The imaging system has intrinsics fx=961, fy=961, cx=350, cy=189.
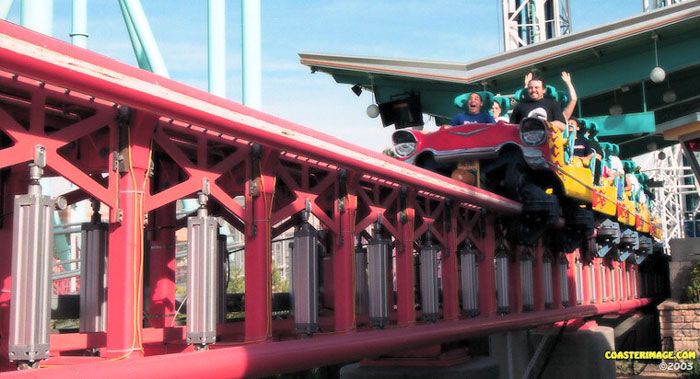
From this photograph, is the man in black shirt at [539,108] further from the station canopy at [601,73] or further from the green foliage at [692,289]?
the green foliage at [692,289]

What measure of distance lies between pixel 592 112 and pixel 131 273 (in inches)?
837

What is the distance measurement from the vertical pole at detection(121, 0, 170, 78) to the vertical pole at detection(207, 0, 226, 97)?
89 centimetres

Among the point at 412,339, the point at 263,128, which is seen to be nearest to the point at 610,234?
the point at 412,339

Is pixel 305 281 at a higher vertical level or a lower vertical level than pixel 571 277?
lower

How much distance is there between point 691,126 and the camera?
22859 millimetres

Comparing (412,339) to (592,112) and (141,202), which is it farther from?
(592,112)

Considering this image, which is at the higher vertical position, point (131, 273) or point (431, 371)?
point (131, 273)

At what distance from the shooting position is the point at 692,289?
22.3 metres

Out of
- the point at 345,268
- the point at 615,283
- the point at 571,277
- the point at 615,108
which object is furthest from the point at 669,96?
the point at 345,268

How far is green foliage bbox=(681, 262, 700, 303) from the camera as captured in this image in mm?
22250

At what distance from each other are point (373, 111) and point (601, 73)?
18.1 feet

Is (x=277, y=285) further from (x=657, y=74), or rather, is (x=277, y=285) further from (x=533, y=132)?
(x=533, y=132)

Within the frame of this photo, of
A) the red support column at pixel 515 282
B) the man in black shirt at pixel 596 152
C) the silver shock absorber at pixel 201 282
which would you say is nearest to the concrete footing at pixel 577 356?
the man in black shirt at pixel 596 152

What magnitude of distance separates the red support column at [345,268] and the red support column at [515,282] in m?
5.29
